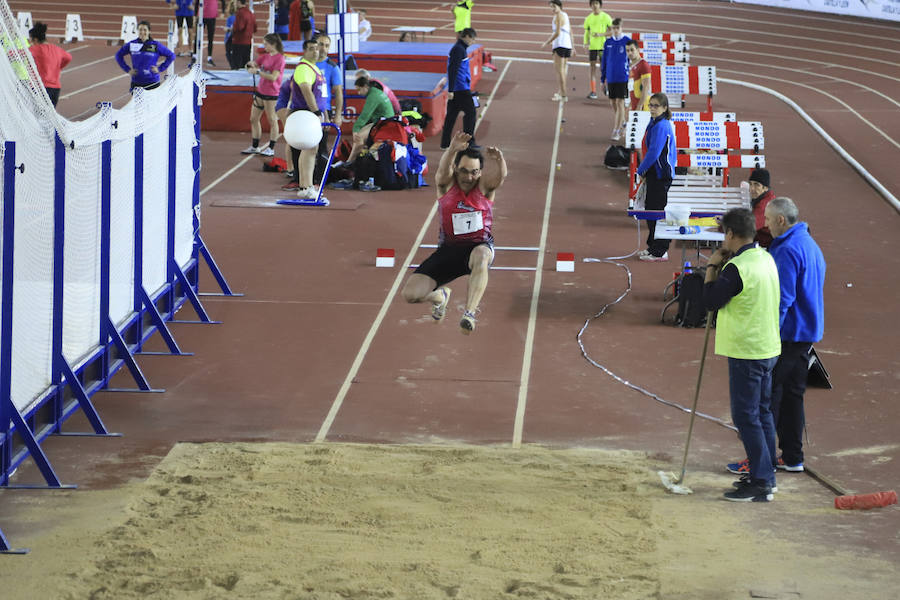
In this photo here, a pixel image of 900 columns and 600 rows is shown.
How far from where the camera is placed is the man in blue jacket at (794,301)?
885 centimetres

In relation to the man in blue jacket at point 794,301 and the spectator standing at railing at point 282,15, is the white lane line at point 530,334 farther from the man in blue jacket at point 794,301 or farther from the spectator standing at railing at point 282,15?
the spectator standing at railing at point 282,15

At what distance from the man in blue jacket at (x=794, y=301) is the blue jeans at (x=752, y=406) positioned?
1.23 feet

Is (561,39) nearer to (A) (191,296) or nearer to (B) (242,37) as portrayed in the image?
(B) (242,37)

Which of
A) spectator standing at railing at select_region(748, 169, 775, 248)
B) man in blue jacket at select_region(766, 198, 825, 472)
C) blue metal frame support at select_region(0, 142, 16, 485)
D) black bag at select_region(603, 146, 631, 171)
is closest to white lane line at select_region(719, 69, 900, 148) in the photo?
black bag at select_region(603, 146, 631, 171)

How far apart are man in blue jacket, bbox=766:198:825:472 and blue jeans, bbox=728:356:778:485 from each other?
376mm

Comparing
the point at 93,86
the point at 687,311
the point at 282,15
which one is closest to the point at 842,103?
the point at 282,15

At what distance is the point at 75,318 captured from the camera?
979cm

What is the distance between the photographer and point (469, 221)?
1010cm

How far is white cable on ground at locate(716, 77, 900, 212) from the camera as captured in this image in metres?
19.1

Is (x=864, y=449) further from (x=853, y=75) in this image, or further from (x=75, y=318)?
(x=853, y=75)

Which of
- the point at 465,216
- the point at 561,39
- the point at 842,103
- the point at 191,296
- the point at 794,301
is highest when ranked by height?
the point at 561,39

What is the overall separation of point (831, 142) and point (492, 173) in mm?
15211

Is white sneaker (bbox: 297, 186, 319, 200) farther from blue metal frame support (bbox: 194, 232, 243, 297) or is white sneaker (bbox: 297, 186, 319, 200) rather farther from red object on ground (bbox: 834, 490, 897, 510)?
red object on ground (bbox: 834, 490, 897, 510)

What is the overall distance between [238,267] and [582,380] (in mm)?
5061
